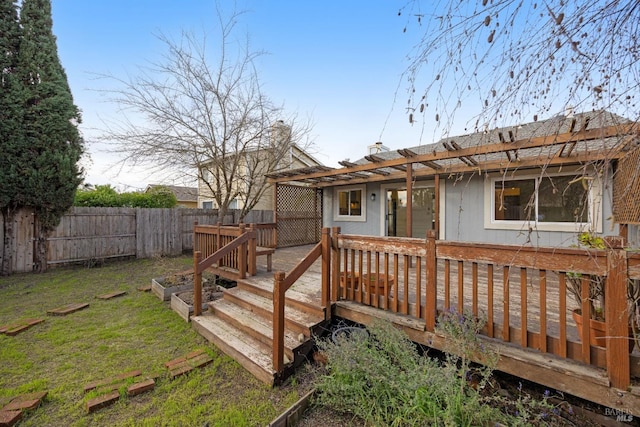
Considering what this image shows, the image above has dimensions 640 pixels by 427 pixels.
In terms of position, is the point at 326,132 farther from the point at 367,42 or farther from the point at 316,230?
the point at 367,42

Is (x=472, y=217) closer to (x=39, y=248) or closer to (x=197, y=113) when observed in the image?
(x=197, y=113)

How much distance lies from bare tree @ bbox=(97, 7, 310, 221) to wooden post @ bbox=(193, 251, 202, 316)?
461cm

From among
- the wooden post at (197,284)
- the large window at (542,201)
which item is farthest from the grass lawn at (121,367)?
the large window at (542,201)

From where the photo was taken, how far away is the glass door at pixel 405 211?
8844 mm

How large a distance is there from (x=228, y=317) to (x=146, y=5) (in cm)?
761

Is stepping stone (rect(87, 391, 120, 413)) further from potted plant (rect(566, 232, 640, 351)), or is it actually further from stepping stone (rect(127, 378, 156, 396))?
potted plant (rect(566, 232, 640, 351))

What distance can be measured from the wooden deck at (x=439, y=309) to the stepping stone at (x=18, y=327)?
2406mm

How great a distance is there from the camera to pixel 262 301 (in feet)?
13.0

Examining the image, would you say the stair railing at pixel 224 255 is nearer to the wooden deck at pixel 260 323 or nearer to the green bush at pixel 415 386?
the wooden deck at pixel 260 323

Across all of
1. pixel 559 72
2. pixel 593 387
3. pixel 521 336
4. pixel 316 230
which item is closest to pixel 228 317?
pixel 521 336

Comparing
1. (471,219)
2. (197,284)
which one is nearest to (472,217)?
(471,219)

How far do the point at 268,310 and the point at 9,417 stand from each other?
2376 millimetres

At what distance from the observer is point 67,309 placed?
4602mm

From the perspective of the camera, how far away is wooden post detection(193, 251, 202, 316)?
4074 mm
